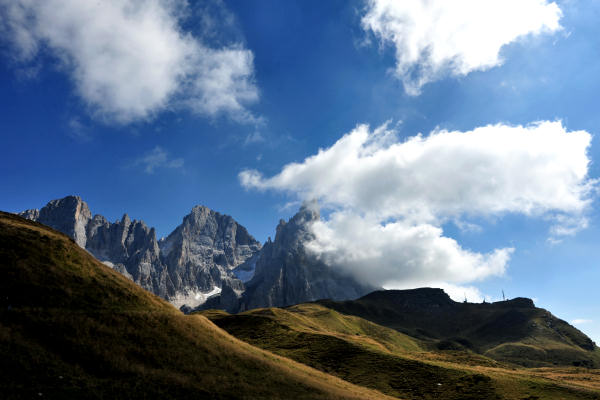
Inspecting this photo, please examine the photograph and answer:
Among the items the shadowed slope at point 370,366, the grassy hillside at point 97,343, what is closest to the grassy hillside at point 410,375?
→ the shadowed slope at point 370,366

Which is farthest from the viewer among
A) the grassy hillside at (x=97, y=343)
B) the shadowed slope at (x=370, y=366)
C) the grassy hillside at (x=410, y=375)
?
the shadowed slope at (x=370, y=366)

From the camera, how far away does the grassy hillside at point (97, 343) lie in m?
29.7

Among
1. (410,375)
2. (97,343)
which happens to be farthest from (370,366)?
(97,343)

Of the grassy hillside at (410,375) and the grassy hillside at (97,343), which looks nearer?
the grassy hillside at (97,343)

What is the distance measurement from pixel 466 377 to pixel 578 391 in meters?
17.5

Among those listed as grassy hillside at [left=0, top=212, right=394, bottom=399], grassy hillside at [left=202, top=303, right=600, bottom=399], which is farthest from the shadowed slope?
grassy hillside at [left=0, top=212, right=394, bottom=399]

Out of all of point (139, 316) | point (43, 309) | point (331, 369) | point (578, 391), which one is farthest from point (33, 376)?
point (578, 391)

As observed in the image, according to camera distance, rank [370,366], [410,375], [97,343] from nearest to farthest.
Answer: [97,343], [410,375], [370,366]

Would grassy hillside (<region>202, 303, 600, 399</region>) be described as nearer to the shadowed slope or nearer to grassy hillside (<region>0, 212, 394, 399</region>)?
the shadowed slope

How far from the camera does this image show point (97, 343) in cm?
3528

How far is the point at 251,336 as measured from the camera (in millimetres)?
99500

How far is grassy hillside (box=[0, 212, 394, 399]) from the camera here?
97.5 feet

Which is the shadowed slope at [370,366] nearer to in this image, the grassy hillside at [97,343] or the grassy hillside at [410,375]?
the grassy hillside at [410,375]

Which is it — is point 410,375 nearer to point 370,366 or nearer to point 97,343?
point 370,366
